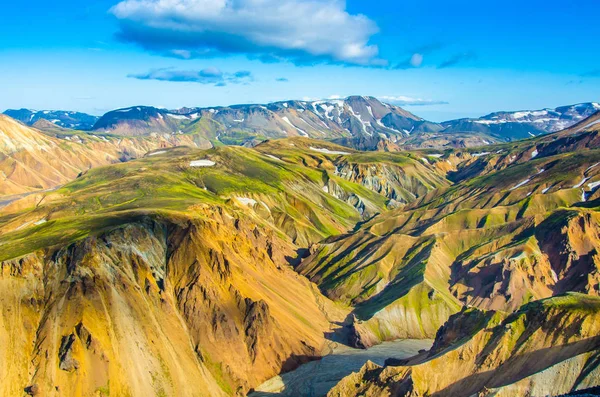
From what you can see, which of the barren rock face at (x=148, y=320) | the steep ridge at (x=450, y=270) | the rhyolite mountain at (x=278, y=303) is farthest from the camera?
the steep ridge at (x=450, y=270)

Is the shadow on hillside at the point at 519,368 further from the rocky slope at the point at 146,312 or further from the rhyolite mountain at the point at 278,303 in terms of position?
the rocky slope at the point at 146,312

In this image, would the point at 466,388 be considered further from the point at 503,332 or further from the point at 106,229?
the point at 106,229

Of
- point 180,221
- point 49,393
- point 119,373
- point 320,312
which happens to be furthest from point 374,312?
point 49,393

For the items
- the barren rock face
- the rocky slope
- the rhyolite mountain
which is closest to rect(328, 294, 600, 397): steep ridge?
the rhyolite mountain

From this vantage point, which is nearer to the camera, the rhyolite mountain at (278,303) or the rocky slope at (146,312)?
the rhyolite mountain at (278,303)

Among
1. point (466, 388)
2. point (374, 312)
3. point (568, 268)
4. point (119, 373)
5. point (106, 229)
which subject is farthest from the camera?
point (568, 268)

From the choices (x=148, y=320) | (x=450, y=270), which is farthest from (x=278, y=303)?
(x=450, y=270)

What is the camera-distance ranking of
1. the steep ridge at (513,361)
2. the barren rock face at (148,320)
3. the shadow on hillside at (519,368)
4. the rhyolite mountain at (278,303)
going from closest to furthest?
the steep ridge at (513,361)
the shadow on hillside at (519,368)
the rhyolite mountain at (278,303)
the barren rock face at (148,320)

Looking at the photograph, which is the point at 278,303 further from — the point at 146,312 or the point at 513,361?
the point at 513,361

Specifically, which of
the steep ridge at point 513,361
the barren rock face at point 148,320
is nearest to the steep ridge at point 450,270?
the barren rock face at point 148,320
